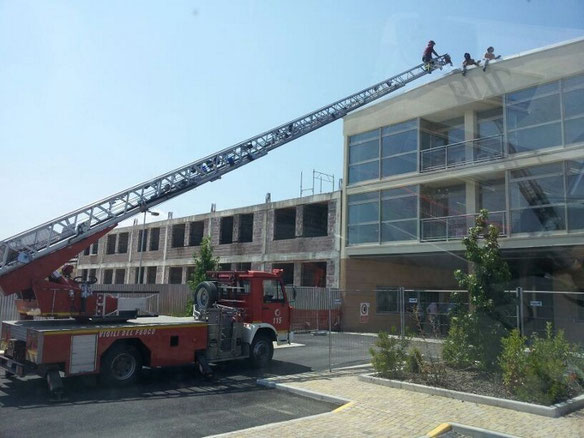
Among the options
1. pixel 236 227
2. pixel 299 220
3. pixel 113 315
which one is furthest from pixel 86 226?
pixel 236 227

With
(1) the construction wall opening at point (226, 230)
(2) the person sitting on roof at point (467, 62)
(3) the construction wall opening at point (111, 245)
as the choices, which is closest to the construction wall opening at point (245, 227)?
(1) the construction wall opening at point (226, 230)

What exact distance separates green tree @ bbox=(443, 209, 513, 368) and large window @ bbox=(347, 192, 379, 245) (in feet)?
38.3

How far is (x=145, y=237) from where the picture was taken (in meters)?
43.8

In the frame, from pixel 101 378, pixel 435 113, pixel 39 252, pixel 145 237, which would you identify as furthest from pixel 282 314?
pixel 145 237

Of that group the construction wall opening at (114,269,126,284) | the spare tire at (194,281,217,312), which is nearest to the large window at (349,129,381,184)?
the spare tire at (194,281,217,312)

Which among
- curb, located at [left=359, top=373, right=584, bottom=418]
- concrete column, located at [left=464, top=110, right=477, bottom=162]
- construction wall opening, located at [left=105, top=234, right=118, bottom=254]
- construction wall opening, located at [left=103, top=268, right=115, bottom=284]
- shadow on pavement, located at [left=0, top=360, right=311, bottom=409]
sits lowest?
shadow on pavement, located at [left=0, top=360, right=311, bottom=409]

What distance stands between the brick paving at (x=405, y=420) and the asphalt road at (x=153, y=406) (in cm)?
62

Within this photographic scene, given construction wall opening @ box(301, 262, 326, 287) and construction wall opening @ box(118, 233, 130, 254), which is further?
construction wall opening @ box(118, 233, 130, 254)

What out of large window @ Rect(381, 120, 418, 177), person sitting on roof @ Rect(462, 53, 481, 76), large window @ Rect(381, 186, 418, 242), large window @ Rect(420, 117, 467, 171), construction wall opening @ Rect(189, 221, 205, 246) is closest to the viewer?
person sitting on roof @ Rect(462, 53, 481, 76)

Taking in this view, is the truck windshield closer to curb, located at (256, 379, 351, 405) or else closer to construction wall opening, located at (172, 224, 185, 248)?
curb, located at (256, 379, 351, 405)

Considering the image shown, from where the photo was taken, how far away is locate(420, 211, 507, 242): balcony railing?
19891 mm

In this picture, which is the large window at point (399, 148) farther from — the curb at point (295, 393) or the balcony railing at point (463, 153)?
the curb at point (295, 393)

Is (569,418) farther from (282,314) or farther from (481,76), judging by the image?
(481,76)

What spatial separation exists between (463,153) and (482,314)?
1134 centimetres
